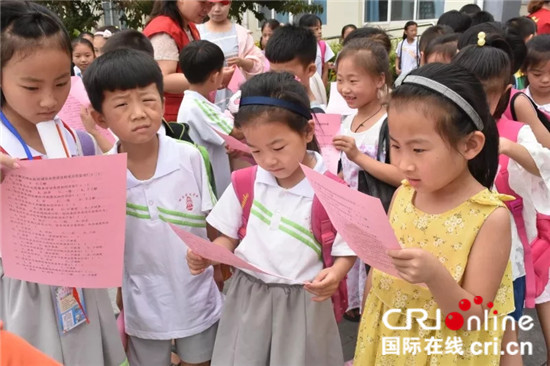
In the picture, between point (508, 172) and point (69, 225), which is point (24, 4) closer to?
point (69, 225)

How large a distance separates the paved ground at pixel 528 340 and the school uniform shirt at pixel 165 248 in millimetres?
898

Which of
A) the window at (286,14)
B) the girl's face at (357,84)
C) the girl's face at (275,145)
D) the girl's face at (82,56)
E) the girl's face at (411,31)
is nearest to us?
the girl's face at (275,145)

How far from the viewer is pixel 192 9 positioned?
2742mm

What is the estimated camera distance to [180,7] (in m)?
2.76

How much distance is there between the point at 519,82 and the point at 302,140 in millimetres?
2931

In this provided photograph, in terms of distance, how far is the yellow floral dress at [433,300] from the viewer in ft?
4.25

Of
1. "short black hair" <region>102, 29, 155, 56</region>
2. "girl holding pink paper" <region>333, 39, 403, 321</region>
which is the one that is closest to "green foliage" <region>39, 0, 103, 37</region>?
"short black hair" <region>102, 29, 155, 56</region>

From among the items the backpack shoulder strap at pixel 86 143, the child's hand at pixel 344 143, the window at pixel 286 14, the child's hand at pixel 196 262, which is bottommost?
the child's hand at pixel 196 262

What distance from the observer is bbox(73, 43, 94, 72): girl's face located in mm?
4652

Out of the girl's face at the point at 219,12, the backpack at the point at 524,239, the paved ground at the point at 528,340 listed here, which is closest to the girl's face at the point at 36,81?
the backpack at the point at 524,239

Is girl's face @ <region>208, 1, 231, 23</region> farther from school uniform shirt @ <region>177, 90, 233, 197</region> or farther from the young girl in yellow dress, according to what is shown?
the young girl in yellow dress

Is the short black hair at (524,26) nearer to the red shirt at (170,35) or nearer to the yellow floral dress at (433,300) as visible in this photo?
the red shirt at (170,35)

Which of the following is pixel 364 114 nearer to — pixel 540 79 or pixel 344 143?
pixel 344 143

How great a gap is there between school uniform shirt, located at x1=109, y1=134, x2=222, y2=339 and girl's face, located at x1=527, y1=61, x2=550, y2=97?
1879mm
